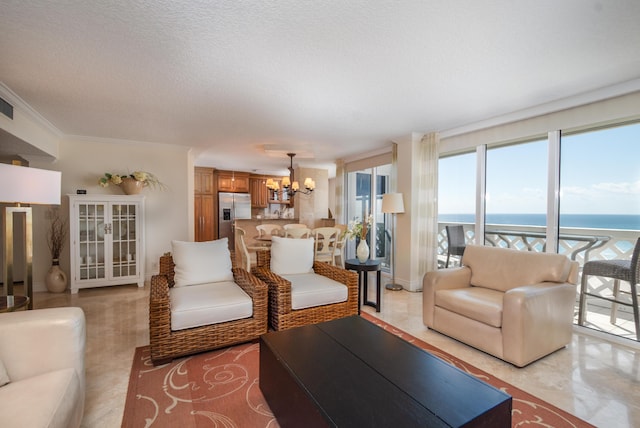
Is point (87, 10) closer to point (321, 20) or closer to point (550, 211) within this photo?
point (321, 20)

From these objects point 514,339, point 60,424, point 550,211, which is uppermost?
point 550,211

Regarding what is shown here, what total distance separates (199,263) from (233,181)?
5545 mm

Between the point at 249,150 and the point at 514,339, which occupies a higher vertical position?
the point at 249,150

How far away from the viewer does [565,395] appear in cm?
188

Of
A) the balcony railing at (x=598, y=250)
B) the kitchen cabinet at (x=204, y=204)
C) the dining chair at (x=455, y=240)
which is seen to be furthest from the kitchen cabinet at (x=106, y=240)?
the balcony railing at (x=598, y=250)

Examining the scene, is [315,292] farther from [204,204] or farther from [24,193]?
[204,204]

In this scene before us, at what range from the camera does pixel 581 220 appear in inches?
119

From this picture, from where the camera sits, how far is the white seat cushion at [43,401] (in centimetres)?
104

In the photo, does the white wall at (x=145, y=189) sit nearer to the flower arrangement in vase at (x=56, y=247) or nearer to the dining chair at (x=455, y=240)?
the flower arrangement in vase at (x=56, y=247)

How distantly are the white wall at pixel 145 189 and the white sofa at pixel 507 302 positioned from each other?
4.16m

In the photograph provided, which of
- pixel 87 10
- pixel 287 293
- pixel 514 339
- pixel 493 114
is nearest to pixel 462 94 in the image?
pixel 493 114

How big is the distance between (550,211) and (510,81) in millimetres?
1542

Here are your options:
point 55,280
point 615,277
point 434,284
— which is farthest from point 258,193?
point 615,277

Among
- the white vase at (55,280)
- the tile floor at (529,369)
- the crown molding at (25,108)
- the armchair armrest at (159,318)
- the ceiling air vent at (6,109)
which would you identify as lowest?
the tile floor at (529,369)
